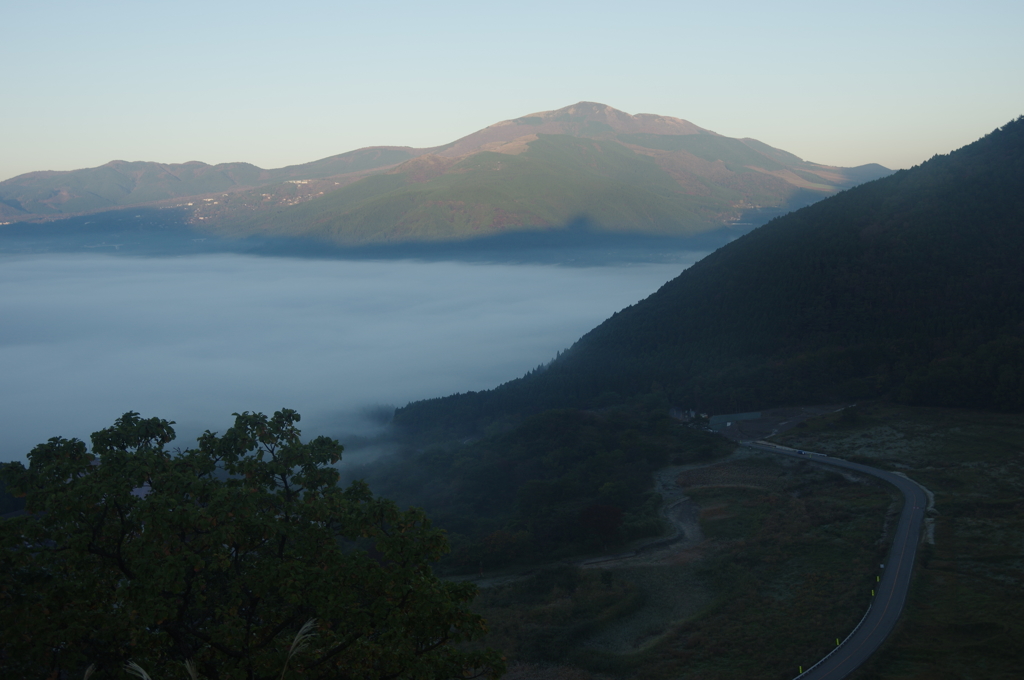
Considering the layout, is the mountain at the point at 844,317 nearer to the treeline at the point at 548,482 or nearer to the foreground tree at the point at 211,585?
the treeline at the point at 548,482

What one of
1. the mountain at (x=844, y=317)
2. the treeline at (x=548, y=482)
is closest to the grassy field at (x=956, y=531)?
the mountain at (x=844, y=317)

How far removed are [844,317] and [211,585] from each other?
113m

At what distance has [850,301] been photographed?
113 m

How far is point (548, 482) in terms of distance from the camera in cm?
7456

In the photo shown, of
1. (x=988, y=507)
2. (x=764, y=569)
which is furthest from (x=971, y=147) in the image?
(x=764, y=569)

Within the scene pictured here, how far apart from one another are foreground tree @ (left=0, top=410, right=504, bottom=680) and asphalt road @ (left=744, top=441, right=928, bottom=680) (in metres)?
23.3

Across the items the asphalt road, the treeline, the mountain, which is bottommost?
the treeline

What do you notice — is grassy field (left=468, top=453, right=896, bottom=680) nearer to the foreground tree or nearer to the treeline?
the treeline

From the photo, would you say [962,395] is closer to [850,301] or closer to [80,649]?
[850,301]

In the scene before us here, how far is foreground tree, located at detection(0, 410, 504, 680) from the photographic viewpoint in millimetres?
12594

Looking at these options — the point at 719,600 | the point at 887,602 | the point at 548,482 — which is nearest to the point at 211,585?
the point at 719,600

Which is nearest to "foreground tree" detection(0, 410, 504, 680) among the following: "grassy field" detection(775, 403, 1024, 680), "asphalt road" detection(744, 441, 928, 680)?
"asphalt road" detection(744, 441, 928, 680)

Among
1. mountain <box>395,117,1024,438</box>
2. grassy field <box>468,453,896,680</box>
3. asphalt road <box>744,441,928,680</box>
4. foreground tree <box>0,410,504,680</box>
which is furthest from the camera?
mountain <box>395,117,1024,438</box>

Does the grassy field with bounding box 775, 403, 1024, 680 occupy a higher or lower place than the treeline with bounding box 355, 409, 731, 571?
higher
